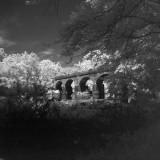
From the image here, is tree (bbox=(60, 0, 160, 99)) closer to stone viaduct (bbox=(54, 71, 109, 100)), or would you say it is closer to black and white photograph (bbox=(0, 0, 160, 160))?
black and white photograph (bbox=(0, 0, 160, 160))

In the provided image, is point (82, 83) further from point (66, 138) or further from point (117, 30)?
point (117, 30)

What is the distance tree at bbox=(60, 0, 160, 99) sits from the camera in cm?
595

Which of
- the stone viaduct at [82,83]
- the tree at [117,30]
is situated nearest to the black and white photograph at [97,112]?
the tree at [117,30]

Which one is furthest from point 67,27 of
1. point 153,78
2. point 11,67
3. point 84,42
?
point 11,67

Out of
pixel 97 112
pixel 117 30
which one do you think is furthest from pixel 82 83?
pixel 117 30

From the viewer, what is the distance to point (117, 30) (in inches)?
257

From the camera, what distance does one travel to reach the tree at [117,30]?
5953 millimetres

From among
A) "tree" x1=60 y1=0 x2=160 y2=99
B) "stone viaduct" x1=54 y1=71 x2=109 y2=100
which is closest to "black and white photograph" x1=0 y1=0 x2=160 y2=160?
"tree" x1=60 y1=0 x2=160 y2=99

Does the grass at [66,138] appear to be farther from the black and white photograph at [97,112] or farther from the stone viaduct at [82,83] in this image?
the stone viaduct at [82,83]

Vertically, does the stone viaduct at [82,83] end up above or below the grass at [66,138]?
above

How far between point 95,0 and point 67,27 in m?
1.35

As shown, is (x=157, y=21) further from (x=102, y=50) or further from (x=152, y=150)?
(x=152, y=150)

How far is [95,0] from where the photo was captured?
678cm

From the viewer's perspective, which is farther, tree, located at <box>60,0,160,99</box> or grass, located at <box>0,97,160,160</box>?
tree, located at <box>60,0,160,99</box>
